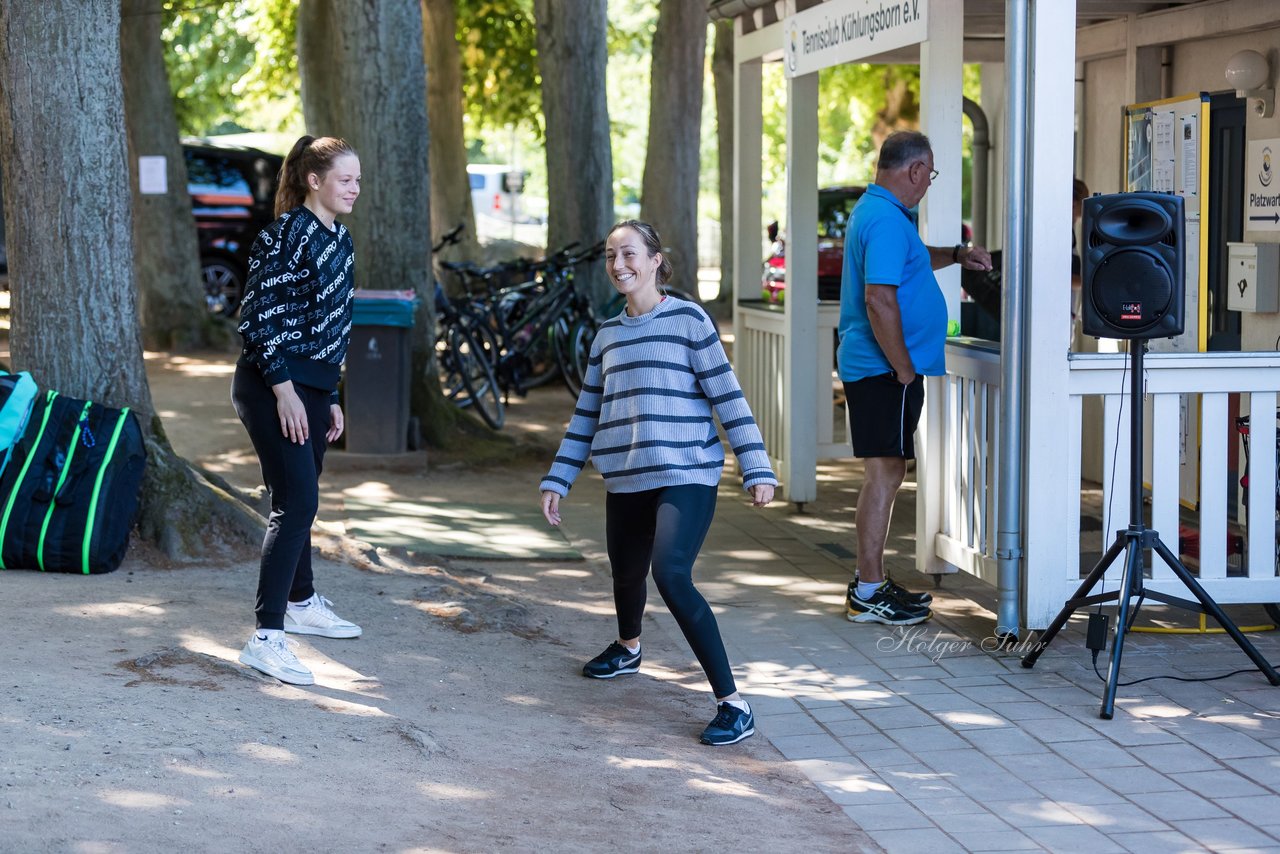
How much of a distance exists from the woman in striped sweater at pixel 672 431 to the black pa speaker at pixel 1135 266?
1.30 meters

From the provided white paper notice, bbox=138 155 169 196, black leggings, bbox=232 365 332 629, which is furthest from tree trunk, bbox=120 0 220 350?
black leggings, bbox=232 365 332 629

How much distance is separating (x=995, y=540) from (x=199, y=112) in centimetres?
3161

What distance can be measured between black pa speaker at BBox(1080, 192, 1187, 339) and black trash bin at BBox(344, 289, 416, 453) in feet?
19.3

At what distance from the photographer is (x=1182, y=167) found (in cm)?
675

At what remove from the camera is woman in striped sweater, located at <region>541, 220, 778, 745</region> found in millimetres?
5371

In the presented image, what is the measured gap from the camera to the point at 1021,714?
5.68 metres

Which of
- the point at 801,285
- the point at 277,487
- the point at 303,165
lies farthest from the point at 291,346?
the point at 801,285

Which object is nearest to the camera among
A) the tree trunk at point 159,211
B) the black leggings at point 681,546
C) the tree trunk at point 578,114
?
the black leggings at point 681,546

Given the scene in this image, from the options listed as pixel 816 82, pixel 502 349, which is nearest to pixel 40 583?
pixel 816 82

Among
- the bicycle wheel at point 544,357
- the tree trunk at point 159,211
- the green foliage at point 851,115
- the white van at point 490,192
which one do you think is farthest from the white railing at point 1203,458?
the white van at point 490,192

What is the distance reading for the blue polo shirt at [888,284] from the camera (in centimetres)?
665

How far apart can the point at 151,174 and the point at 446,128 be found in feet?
17.3

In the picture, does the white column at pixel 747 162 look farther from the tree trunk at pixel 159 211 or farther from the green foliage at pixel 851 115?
the tree trunk at pixel 159 211

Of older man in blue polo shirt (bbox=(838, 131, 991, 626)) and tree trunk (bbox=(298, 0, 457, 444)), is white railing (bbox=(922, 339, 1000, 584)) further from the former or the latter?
tree trunk (bbox=(298, 0, 457, 444))
